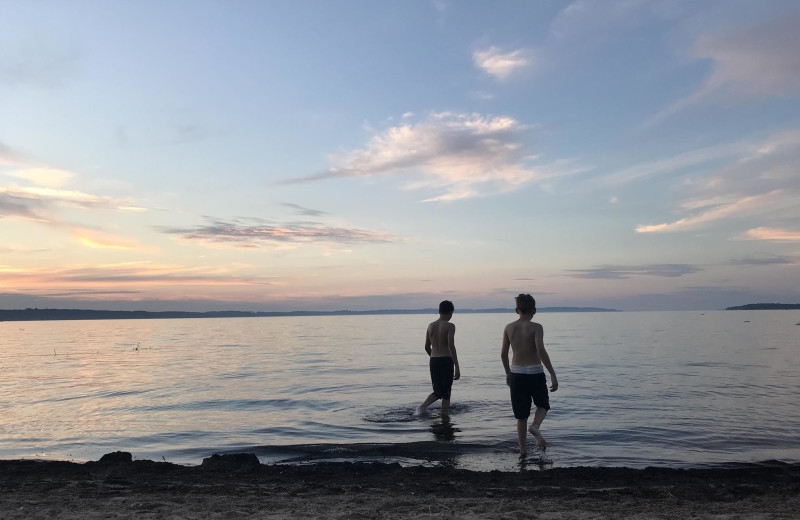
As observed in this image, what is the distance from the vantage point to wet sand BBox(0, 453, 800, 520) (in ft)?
18.0

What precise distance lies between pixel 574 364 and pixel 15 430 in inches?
836

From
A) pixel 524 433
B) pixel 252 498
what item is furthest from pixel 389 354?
pixel 252 498

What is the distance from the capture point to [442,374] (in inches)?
454

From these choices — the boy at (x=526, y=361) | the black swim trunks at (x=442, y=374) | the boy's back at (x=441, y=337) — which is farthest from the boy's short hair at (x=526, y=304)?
the black swim trunks at (x=442, y=374)

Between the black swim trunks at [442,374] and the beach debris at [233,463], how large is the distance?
172 inches

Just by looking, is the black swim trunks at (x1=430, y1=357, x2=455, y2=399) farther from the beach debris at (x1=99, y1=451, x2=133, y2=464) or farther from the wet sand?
the beach debris at (x1=99, y1=451, x2=133, y2=464)

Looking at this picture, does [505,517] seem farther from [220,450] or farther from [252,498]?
[220,450]

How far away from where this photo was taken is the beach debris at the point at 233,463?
25.5 ft

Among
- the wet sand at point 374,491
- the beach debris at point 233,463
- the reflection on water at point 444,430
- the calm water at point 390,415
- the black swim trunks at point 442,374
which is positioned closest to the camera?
the wet sand at point 374,491

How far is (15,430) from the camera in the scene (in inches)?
462

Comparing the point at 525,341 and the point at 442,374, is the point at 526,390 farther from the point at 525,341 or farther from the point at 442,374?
the point at 442,374

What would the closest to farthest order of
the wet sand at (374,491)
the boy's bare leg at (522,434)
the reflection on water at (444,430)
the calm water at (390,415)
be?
1. the wet sand at (374,491)
2. the boy's bare leg at (522,434)
3. the calm water at (390,415)
4. the reflection on water at (444,430)

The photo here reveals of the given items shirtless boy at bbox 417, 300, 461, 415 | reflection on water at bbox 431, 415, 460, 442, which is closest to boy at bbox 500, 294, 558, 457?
reflection on water at bbox 431, 415, 460, 442

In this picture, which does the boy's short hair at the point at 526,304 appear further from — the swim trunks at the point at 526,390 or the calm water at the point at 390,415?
the calm water at the point at 390,415
